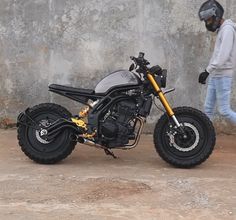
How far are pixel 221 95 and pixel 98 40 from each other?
2.07 meters

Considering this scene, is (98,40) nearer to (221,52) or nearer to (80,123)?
(80,123)

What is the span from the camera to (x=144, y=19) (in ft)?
25.7

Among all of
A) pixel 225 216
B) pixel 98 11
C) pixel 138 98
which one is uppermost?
pixel 98 11

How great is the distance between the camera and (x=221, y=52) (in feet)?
21.3

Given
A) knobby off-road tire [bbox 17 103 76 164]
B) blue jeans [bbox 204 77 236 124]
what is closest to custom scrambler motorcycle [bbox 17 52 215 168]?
knobby off-road tire [bbox 17 103 76 164]

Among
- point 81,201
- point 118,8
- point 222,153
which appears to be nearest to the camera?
point 81,201

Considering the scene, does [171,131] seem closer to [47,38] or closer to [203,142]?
[203,142]

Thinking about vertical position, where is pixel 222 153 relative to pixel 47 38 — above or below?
below

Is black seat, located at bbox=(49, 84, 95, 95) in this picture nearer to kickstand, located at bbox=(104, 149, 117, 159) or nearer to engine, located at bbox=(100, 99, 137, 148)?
engine, located at bbox=(100, 99, 137, 148)

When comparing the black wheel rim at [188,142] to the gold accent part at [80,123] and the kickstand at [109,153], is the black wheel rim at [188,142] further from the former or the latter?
the gold accent part at [80,123]

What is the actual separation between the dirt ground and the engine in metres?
0.33

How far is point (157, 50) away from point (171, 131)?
6.23 feet

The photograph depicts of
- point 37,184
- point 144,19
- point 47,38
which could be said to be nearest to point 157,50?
point 144,19

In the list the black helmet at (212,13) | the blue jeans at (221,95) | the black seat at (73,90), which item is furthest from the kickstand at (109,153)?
the black helmet at (212,13)
